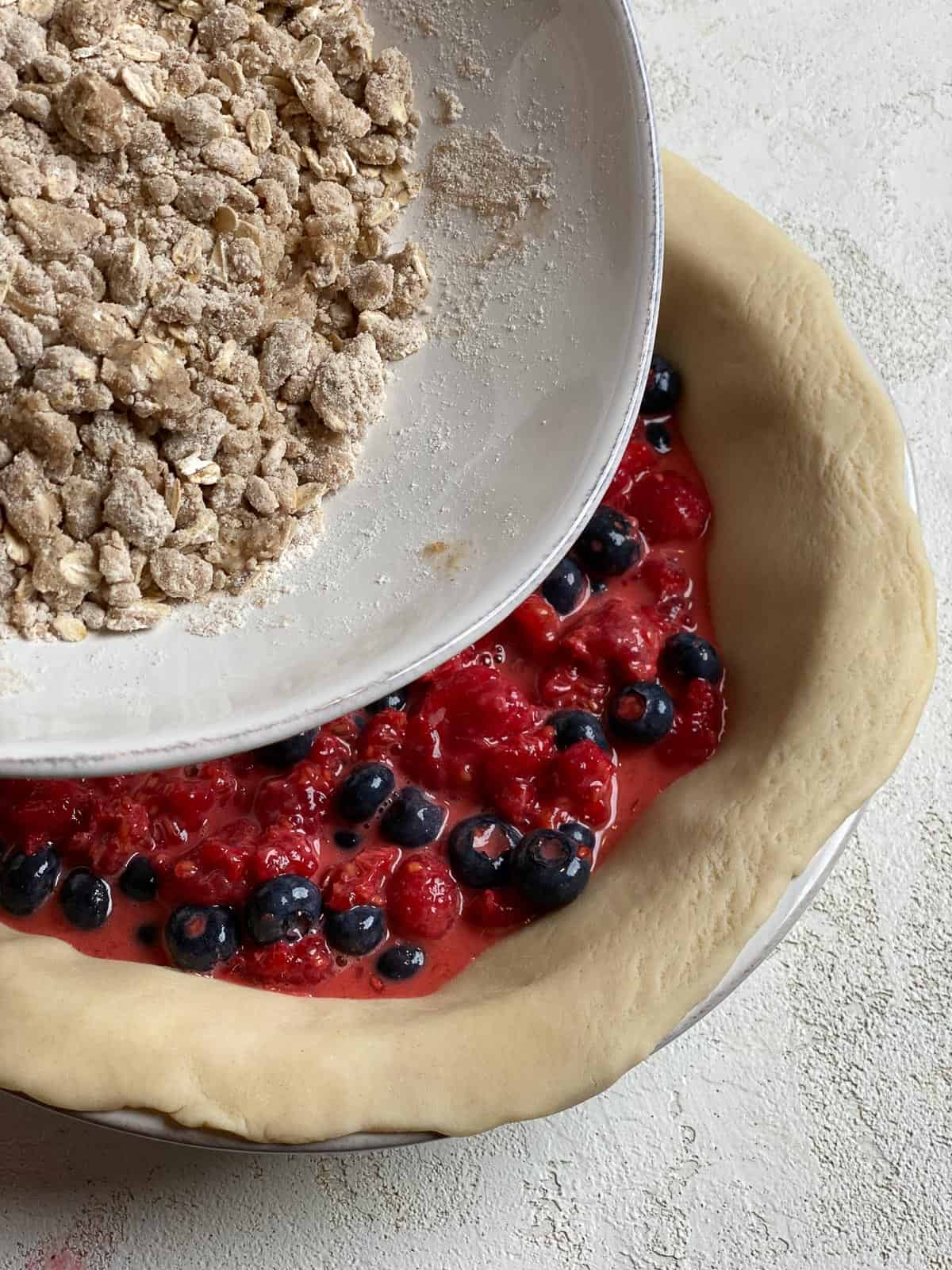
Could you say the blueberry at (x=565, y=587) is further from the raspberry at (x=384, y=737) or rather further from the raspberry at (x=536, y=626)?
the raspberry at (x=384, y=737)

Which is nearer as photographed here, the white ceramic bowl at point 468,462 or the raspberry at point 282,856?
the white ceramic bowl at point 468,462

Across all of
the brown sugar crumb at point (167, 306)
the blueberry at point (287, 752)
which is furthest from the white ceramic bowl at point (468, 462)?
the blueberry at point (287, 752)

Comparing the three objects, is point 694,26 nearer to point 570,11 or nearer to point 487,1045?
point 570,11

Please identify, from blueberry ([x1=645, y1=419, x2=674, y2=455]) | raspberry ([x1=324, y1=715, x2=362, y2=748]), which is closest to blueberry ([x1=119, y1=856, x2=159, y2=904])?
raspberry ([x1=324, y1=715, x2=362, y2=748])

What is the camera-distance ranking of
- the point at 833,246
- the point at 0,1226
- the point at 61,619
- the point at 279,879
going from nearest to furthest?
the point at 61,619, the point at 279,879, the point at 0,1226, the point at 833,246

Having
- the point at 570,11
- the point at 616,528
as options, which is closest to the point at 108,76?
the point at 570,11

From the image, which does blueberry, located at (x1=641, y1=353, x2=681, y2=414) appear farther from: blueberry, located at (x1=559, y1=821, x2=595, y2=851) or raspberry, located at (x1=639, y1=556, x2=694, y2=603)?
blueberry, located at (x1=559, y1=821, x2=595, y2=851)
